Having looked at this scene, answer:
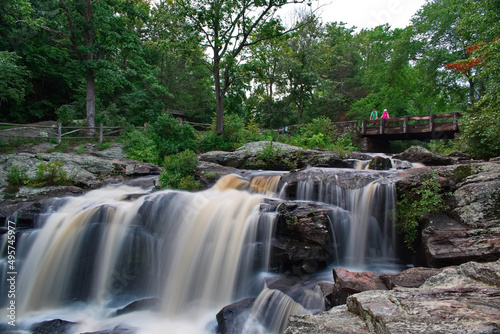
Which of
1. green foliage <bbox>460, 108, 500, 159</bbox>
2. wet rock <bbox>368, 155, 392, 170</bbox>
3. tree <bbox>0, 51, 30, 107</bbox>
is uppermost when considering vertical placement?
tree <bbox>0, 51, 30, 107</bbox>

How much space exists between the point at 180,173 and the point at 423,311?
8901mm

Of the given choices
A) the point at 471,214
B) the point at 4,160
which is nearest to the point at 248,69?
the point at 4,160

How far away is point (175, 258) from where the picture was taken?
6.74 m

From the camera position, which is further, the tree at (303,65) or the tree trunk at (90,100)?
the tree at (303,65)

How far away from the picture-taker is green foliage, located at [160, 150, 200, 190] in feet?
32.7

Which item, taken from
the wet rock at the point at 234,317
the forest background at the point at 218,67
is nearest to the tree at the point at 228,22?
the forest background at the point at 218,67

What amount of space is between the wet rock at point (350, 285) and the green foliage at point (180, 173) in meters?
6.43

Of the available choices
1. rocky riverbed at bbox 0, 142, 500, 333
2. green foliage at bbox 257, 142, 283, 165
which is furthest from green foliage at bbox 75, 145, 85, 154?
green foliage at bbox 257, 142, 283, 165

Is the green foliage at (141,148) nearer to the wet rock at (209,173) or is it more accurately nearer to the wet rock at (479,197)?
the wet rock at (209,173)

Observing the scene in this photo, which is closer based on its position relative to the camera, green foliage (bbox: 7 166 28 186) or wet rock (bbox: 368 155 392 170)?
green foliage (bbox: 7 166 28 186)

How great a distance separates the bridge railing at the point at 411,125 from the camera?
62.2 ft

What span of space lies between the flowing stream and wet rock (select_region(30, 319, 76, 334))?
0.13 meters

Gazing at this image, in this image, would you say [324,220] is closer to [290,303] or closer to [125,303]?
[290,303]

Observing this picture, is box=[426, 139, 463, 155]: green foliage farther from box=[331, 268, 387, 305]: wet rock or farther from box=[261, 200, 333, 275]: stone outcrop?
box=[331, 268, 387, 305]: wet rock
